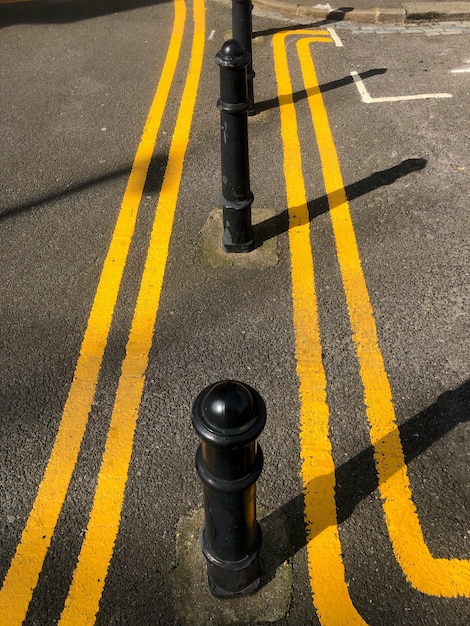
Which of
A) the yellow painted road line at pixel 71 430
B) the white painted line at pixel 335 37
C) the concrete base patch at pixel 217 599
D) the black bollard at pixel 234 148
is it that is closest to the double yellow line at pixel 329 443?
the concrete base patch at pixel 217 599

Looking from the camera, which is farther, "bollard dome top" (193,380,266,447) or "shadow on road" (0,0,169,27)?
"shadow on road" (0,0,169,27)

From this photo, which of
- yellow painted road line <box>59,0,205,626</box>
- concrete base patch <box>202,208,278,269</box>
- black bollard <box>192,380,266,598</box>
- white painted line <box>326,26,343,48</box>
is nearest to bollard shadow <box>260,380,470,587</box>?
black bollard <box>192,380,266,598</box>

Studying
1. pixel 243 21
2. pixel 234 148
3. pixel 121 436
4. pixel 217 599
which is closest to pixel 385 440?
pixel 217 599

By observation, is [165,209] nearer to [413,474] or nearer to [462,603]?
[413,474]

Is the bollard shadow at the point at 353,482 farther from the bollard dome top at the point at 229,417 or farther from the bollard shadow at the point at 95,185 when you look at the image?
the bollard shadow at the point at 95,185

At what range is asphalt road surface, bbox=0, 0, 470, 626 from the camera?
2.57 metres

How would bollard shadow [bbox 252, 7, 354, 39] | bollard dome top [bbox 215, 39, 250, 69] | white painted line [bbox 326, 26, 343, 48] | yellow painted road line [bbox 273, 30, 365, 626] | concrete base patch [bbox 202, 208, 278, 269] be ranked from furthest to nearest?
bollard shadow [bbox 252, 7, 354, 39] → white painted line [bbox 326, 26, 343, 48] → concrete base patch [bbox 202, 208, 278, 269] → bollard dome top [bbox 215, 39, 250, 69] → yellow painted road line [bbox 273, 30, 365, 626]

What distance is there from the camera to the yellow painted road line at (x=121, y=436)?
250cm

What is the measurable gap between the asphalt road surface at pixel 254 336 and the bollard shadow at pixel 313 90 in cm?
3

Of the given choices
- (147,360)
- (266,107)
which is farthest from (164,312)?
(266,107)

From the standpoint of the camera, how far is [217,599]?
8.05 ft

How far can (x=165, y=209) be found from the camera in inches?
182

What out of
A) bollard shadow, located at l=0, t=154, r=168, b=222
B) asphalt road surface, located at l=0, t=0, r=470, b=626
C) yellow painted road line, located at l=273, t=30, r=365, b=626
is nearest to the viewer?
yellow painted road line, located at l=273, t=30, r=365, b=626

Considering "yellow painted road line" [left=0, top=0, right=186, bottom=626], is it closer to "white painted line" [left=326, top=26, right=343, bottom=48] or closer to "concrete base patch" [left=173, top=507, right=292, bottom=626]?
"concrete base patch" [left=173, top=507, right=292, bottom=626]
